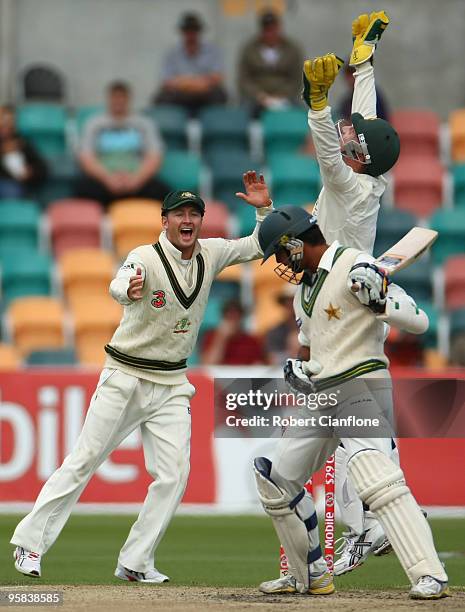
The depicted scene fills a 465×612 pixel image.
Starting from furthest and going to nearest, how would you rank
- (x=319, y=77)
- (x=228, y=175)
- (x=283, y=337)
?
(x=228, y=175), (x=283, y=337), (x=319, y=77)

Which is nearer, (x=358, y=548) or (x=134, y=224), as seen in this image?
(x=358, y=548)

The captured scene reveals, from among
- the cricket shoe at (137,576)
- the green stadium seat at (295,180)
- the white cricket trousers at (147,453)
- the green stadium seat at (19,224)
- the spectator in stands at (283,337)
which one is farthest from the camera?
the green stadium seat at (295,180)

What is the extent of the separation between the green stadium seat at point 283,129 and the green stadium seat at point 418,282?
231cm

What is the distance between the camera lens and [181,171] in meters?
16.4

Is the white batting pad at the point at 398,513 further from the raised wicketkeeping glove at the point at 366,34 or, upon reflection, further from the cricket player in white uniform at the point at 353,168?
the raised wicketkeeping glove at the point at 366,34

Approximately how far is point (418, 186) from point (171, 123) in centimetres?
277

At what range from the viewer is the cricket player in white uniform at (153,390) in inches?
332

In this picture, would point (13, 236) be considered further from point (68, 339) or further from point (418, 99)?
point (418, 99)

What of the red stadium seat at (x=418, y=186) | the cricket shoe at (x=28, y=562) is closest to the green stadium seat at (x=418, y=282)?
the red stadium seat at (x=418, y=186)

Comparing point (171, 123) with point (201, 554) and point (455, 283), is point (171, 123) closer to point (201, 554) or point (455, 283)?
point (455, 283)

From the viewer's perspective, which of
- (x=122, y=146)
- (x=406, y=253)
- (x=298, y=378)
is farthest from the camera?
(x=122, y=146)

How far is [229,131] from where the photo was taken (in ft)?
55.6

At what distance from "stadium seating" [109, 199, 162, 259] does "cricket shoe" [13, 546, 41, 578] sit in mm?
7709

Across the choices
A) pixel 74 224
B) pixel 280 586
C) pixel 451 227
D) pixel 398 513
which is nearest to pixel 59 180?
pixel 74 224
